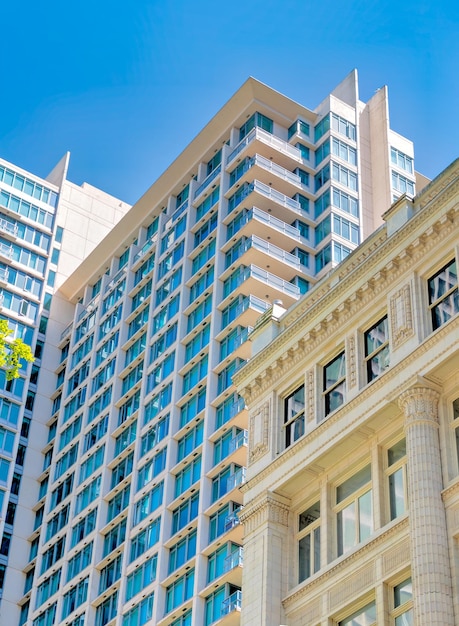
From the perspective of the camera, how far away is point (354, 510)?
32.2 m

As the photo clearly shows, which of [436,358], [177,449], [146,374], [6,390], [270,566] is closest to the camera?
[436,358]

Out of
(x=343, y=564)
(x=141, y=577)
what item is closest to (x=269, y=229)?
(x=141, y=577)

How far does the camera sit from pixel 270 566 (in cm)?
3344

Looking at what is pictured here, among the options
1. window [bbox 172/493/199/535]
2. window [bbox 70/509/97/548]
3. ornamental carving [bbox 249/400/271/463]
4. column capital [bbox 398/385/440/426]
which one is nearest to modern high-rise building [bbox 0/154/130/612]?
window [bbox 70/509/97/548]

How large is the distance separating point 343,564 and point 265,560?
10.4 ft

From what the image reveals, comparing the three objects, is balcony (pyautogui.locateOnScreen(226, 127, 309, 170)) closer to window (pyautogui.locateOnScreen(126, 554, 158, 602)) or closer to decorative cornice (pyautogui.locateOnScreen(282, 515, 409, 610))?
window (pyautogui.locateOnScreen(126, 554, 158, 602))

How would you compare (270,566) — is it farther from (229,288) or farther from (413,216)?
(229,288)

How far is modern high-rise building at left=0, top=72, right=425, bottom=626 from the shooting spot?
68312 mm

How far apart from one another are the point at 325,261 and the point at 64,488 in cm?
2575

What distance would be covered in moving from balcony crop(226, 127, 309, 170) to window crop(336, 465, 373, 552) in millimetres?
50975

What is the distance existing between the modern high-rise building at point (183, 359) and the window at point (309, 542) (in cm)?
2750

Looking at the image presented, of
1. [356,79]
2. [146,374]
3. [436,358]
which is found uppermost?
[356,79]

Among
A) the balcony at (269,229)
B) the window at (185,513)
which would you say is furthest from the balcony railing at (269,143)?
the window at (185,513)

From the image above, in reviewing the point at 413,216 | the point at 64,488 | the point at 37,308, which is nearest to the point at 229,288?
the point at 64,488
